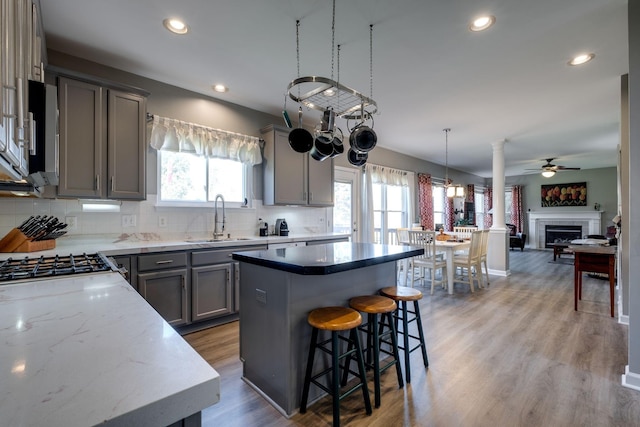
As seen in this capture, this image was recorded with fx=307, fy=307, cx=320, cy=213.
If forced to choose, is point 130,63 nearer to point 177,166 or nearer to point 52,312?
point 177,166

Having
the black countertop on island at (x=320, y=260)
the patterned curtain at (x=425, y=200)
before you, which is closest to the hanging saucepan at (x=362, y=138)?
the black countertop on island at (x=320, y=260)

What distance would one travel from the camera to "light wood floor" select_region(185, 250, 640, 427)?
180 centimetres

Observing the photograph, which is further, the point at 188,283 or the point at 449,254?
the point at 449,254

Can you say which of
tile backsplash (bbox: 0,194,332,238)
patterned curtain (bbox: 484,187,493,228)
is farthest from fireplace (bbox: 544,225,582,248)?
tile backsplash (bbox: 0,194,332,238)

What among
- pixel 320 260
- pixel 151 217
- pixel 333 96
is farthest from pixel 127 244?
pixel 333 96

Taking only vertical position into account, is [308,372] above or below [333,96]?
below

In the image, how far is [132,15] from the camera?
2236 mm

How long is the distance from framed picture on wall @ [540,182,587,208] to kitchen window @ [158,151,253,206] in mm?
10281

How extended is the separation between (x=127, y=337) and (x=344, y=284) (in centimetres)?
156

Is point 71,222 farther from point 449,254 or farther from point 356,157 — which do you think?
point 449,254

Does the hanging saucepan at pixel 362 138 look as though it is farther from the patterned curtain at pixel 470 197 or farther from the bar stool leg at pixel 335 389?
the patterned curtain at pixel 470 197

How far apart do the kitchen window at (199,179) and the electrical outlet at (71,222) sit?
0.73m

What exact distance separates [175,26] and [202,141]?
1322 mm

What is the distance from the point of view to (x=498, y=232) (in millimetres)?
5805
